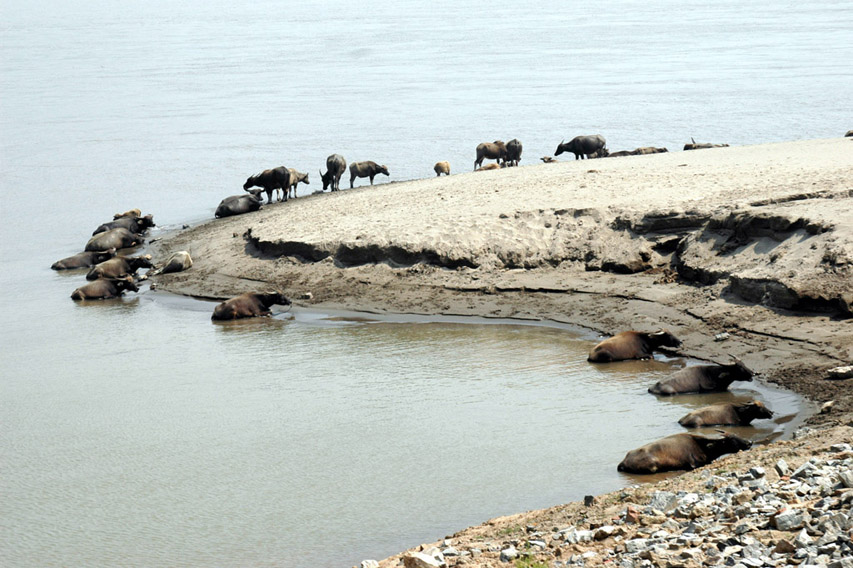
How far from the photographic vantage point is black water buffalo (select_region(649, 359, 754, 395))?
11516 millimetres

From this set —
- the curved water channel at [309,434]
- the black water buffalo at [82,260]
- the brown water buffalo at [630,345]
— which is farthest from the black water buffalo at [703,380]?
the black water buffalo at [82,260]

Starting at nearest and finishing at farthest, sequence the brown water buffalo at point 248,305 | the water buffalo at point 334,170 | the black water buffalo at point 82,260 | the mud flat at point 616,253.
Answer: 1. the mud flat at point 616,253
2. the brown water buffalo at point 248,305
3. the black water buffalo at point 82,260
4. the water buffalo at point 334,170

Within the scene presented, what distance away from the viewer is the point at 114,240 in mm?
22969

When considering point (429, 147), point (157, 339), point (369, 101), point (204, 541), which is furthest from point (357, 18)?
point (204, 541)

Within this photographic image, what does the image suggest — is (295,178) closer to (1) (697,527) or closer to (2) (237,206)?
(2) (237,206)

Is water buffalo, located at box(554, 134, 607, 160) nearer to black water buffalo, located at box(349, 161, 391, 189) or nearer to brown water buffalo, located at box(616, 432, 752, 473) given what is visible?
black water buffalo, located at box(349, 161, 391, 189)

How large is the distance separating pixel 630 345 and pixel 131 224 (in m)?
15.0

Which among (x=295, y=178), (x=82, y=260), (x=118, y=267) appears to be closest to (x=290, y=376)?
(x=118, y=267)

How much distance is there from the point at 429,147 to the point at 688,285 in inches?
740

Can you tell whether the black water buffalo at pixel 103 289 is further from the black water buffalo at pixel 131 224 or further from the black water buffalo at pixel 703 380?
the black water buffalo at pixel 703 380

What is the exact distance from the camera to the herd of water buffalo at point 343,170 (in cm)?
2489

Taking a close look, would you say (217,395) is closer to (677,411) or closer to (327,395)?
(327,395)

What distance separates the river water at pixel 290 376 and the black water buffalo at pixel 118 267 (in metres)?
0.57

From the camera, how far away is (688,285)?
15.0 m
